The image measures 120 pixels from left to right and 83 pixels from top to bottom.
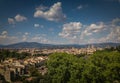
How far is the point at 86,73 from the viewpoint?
23359mm

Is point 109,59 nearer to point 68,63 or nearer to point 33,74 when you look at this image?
point 68,63

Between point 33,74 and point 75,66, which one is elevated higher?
point 75,66

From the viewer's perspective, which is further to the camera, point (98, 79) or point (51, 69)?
point (51, 69)

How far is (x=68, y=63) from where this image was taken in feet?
89.5

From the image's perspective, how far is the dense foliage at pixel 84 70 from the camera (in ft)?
77.1

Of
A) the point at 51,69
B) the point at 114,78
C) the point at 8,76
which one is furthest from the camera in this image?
the point at 8,76

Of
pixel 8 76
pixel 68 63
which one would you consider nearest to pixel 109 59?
pixel 68 63

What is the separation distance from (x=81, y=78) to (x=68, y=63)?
411 cm

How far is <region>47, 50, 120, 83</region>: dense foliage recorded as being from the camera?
926 inches

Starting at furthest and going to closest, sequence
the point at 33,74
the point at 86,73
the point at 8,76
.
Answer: the point at 33,74, the point at 8,76, the point at 86,73

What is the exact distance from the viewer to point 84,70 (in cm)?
2442

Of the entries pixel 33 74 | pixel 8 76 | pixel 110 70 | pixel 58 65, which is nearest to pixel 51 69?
pixel 58 65

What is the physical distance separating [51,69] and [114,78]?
7439 mm

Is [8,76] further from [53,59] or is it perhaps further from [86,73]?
[86,73]
